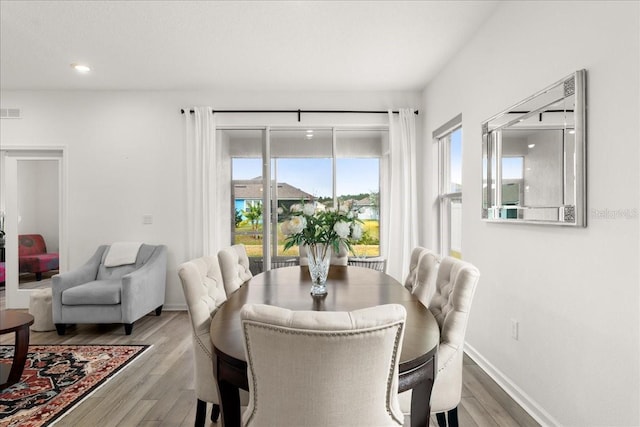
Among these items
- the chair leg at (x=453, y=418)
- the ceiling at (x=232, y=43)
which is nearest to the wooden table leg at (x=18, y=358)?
the ceiling at (x=232, y=43)

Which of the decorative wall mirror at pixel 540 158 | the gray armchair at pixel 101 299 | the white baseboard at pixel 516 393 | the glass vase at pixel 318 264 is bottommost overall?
the white baseboard at pixel 516 393

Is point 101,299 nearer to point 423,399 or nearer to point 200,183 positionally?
point 200,183

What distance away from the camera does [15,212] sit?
184 inches

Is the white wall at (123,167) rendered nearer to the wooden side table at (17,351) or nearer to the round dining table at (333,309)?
the wooden side table at (17,351)

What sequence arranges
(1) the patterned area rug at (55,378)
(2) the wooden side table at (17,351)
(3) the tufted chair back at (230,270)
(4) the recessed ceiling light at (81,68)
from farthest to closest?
(4) the recessed ceiling light at (81,68), (2) the wooden side table at (17,351), (3) the tufted chair back at (230,270), (1) the patterned area rug at (55,378)

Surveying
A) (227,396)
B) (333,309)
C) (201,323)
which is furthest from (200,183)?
(227,396)

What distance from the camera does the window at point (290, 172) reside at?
475 cm

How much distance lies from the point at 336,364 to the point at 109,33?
134 inches

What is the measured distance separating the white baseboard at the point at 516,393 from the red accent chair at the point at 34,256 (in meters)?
4.96

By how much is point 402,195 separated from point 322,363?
3.82 m

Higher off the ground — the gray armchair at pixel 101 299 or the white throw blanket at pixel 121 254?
the white throw blanket at pixel 121 254

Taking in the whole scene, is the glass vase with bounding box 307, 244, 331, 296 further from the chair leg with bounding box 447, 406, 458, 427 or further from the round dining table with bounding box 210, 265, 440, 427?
the chair leg with bounding box 447, 406, 458, 427

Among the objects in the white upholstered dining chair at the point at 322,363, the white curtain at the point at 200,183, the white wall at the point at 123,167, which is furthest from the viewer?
the white wall at the point at 123,167

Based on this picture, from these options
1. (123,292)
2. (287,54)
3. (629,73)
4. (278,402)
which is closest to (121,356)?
(123,292)
